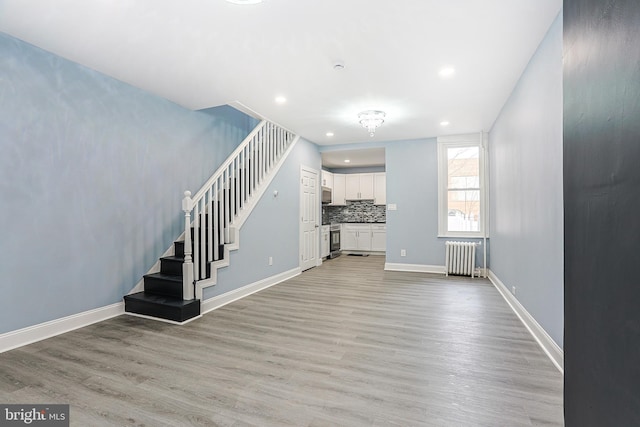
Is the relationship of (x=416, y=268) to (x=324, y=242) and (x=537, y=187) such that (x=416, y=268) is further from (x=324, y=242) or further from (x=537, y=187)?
(x=537, y=187)

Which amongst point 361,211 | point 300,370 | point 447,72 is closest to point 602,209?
point 300,370

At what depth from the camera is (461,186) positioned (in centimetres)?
592

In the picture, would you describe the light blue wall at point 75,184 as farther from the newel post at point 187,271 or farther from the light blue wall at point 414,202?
the light blue wall at point 414,202

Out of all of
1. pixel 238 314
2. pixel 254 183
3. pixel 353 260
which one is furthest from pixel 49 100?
pixel 353 260

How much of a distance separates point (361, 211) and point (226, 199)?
223 inches

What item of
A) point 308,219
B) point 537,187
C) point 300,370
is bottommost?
point 300,370

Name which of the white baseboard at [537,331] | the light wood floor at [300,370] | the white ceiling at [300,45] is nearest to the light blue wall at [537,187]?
the white baseboard at [537,331]

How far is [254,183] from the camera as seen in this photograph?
15.7ft

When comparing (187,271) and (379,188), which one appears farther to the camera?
(379,188)

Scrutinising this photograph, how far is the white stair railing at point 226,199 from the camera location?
3607 millimetres

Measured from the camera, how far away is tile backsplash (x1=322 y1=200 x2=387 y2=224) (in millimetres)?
9070

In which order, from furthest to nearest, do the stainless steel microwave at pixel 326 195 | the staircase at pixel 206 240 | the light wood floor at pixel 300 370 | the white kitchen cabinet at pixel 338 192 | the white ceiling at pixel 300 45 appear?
1. the white kitchen cabinet at pixel 338 192
2. the stainless steel microwave at pixel 326 195
3. the staircase at pixel 206 240
4. the white ceiling at pixel 300 45
5. the light wood floor at pixel 300 370

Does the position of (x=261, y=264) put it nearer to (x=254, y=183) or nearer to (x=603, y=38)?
(x=254, y=183)

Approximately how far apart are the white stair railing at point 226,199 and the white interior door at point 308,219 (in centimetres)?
93
